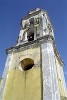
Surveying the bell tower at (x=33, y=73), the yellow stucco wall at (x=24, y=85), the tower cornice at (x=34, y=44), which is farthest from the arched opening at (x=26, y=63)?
the tower cornice at (x=34, y=44)

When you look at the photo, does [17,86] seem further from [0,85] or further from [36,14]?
[36,14]

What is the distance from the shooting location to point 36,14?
1952 centimetres

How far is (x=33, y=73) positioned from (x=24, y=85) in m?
1.05

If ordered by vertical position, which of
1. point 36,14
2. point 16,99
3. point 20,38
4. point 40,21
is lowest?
point 16,99

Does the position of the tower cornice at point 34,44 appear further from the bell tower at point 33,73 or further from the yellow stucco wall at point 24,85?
the yellow stucco wall at point 24,85

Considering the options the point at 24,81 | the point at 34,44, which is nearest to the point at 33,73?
the point at 24,81

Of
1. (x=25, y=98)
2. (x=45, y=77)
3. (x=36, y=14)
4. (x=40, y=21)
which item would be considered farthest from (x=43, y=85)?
(x=36, y=14)

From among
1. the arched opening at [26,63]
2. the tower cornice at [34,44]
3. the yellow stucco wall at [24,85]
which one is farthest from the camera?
the tower cornice at [34,44]

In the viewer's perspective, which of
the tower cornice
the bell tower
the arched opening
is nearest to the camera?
the bell tower

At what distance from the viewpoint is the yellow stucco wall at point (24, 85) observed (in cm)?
1031

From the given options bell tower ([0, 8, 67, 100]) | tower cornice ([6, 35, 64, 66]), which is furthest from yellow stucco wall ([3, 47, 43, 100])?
tower cornice ([6, 35, 64, 66])

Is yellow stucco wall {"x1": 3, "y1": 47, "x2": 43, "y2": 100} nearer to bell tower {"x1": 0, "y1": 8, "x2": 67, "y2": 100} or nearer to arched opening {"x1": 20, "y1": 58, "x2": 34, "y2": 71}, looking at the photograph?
bell tower {"x1": 0, "y1": 8, "x2": 67, "y2": 100}

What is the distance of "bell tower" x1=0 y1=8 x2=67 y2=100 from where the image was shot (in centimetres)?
1020

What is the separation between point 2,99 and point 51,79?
3517 millimetres
